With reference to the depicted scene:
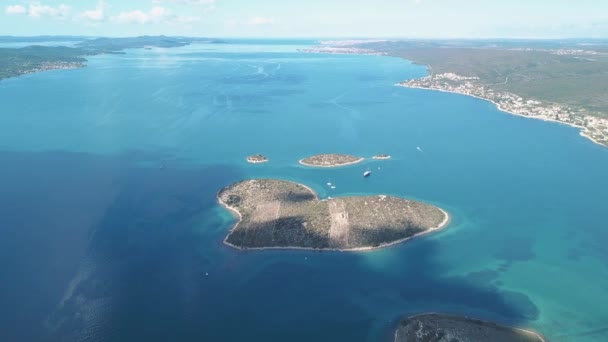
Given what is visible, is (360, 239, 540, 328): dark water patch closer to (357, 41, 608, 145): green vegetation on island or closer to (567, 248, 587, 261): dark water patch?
(567, 248, 587, 261): dark water patch

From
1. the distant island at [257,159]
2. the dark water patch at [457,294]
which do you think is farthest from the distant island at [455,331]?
the distant island at [257,159]

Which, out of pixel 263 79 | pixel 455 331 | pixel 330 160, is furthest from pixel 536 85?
pixel 455 331

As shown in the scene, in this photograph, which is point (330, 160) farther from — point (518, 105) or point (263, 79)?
point (263, 79)

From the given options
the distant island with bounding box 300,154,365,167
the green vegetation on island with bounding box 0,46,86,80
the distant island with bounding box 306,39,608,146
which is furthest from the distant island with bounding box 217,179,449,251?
the green vegetation on island with bounding box 0,46,86,80

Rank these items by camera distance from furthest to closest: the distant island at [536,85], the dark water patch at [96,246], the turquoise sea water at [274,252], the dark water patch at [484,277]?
the distant island at [536,85], the dark water patch at [484,277], the turquoise sea water at [274,252], the dark water patch at [96,246]

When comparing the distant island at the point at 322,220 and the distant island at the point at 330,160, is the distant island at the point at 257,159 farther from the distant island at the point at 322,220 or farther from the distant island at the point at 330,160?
the distant island at the point at 322,220

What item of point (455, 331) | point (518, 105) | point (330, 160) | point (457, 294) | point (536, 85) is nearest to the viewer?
point (455, 331)
